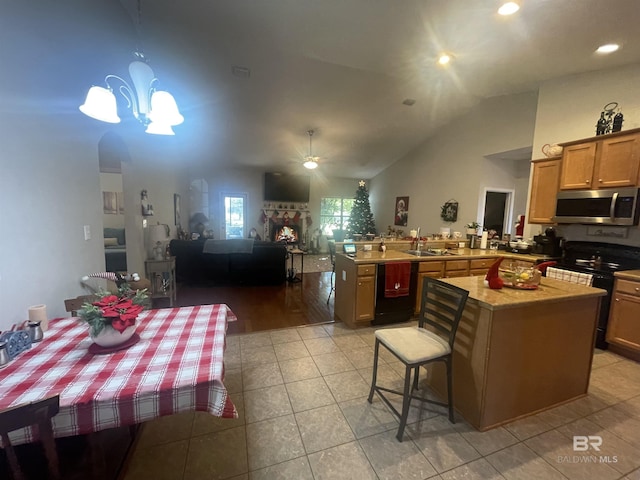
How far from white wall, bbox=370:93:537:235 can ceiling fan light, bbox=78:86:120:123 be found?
562 cm

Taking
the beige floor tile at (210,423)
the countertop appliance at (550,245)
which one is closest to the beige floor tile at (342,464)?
the beige floor tile at (210,423)

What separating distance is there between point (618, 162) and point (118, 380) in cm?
471

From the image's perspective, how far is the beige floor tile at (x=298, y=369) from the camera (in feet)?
7.67

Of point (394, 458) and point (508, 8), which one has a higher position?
point (508, 8)

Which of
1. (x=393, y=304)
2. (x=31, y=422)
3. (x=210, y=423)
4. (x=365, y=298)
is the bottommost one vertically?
(x=210, y=423)

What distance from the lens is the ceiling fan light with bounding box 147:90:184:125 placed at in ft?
6.41

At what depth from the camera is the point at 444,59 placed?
3283 millimetres

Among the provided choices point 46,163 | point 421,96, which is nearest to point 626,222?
point 421,96

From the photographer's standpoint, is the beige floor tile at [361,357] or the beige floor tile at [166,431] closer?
the beige floor tile at [166,431]

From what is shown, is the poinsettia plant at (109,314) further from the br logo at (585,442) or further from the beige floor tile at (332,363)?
the br logo at (585,442)

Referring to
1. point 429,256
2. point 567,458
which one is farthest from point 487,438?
point 429,256

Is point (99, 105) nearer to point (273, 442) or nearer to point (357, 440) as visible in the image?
point (273, 442)

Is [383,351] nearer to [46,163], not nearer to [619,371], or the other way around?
[619,371]

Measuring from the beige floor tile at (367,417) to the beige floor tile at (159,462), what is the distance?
1.06 meters
